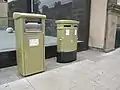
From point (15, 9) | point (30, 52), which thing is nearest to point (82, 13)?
point (30, 52)

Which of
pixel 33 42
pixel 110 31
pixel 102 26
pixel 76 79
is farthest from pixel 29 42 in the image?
pixel 110 31

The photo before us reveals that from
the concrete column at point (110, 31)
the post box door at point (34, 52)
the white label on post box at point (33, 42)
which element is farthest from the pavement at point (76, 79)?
the concrete column at point (110, 31)

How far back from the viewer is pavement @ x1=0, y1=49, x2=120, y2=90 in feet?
8.51

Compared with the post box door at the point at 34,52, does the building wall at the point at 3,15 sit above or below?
above

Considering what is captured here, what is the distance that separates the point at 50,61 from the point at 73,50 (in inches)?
28.2

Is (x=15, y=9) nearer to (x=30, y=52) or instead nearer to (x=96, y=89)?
(x=30, y=52)

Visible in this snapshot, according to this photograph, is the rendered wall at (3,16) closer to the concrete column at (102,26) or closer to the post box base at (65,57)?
the concrete column at (102,26)

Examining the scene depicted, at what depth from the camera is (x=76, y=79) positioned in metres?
2.92

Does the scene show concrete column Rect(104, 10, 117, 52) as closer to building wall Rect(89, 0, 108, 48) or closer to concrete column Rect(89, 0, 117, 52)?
concrete column Rect(89, 0, 117, 52)

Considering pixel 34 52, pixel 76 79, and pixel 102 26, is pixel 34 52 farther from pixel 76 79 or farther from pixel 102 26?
pixel 102 26

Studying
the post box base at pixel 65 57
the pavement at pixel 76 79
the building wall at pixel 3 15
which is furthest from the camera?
the building wall at pixel 3 15

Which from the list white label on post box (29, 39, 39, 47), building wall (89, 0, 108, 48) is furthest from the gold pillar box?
building wall (89, 0, 108, 48)

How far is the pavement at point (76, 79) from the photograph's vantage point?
8.51ft

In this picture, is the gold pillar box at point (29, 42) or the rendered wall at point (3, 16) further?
the rendered wall at point (3, 16)
